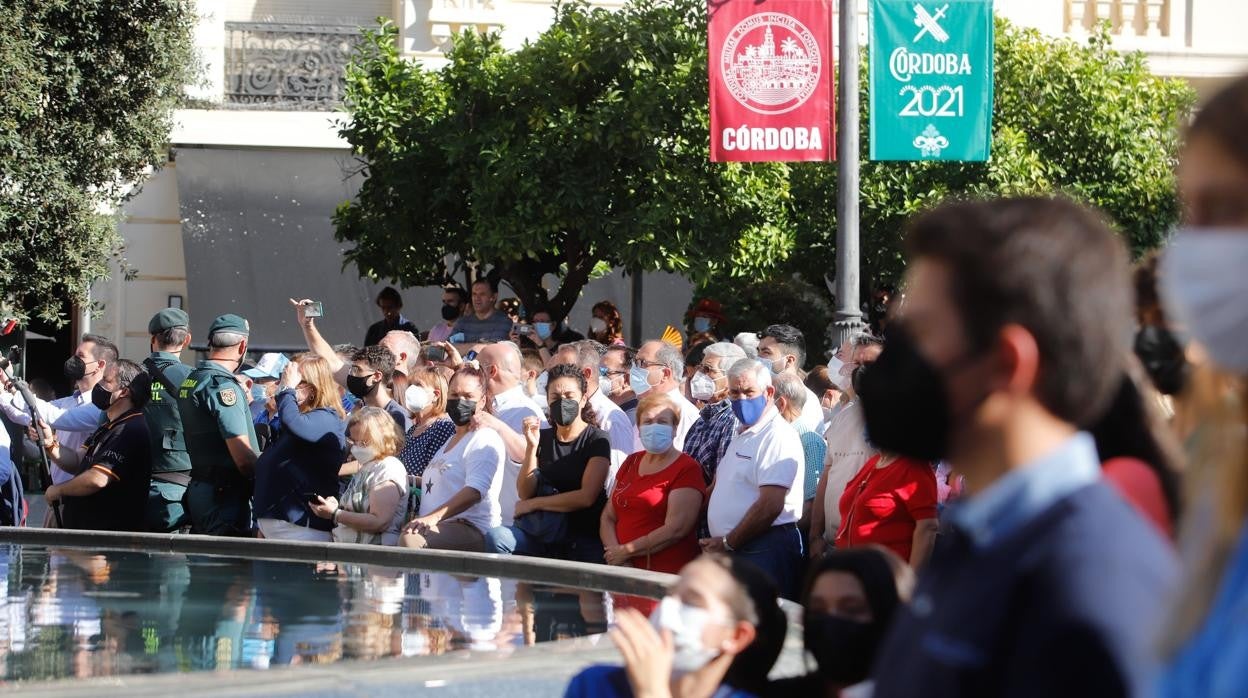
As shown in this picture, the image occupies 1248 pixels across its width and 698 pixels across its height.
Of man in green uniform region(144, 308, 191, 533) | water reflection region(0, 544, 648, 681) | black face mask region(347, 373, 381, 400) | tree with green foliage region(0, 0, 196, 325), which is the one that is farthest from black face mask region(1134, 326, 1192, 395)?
tree with green foliage region(0, 0, 196, 325)

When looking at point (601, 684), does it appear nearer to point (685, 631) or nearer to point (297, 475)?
point (685, 631)

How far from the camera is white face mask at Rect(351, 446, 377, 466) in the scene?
8.84m

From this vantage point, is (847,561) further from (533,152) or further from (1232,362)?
(533,152)

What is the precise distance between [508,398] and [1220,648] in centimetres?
822

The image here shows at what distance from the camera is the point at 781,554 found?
320 inches

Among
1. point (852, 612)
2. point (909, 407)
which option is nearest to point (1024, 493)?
point (909, 407)

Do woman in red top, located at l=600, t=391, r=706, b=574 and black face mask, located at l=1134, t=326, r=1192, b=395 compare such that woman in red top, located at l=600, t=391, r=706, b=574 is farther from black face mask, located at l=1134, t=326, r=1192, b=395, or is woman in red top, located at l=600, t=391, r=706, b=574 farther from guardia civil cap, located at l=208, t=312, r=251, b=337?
black face mask, located at l=1134, t=326, r=1192, b=395

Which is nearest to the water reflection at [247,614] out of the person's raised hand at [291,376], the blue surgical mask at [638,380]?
the person's raised hand at [291,376]

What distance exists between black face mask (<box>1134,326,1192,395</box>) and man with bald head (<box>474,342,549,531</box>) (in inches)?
250

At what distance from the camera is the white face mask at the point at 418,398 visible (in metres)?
9.74

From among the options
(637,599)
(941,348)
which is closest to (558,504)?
(637,599)

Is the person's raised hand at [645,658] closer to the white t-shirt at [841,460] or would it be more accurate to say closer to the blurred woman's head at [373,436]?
the white t-shirt at [841,460]

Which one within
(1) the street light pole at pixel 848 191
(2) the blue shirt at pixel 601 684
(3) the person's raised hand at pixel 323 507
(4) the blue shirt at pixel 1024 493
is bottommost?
(3) the person's raised hand at pixel 323 507

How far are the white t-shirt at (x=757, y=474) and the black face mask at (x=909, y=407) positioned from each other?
5937 millimetres
